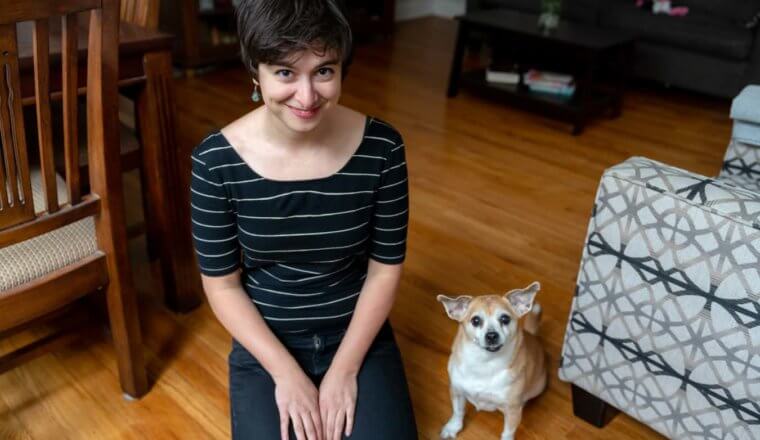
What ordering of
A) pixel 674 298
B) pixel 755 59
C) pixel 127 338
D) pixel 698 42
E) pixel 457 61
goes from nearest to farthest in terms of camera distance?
pixel 674 298 → pixel 127 338 → pixel 755 59 → pixel 698 42 → pixel 457 61

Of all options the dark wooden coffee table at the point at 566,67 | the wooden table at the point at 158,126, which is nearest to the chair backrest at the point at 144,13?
the wooden table at the point at 158,126

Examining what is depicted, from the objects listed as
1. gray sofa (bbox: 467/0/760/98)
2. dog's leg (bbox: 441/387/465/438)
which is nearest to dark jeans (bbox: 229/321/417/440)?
dog's leg (bbox: 441/387/465/438)

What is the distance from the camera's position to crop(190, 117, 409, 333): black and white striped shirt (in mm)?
1048

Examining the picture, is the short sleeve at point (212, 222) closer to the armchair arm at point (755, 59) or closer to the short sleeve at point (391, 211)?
the short sleeve at point (391, 211)

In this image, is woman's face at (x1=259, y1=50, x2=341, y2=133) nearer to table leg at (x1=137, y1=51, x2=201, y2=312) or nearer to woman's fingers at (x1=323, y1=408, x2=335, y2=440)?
woman's fingers at (x1=323, y1=408, x2=335, y2=440)

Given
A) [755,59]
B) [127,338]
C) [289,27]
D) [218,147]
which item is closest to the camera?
[289,27]

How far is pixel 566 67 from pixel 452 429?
8.61ft

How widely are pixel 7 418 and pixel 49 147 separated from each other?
661 millimetres

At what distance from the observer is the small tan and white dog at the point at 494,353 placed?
1.22 m

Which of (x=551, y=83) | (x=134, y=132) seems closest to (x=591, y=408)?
(x=134, y=132)

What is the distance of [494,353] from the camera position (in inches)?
48.9

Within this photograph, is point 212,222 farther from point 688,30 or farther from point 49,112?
point 688,30

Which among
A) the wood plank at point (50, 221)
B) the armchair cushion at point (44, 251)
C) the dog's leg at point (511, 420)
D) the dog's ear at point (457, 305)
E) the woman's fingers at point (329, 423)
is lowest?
the dog's leg at point (511, 420)

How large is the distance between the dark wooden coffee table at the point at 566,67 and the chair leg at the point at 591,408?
177 centimetres
